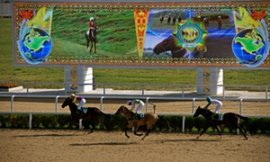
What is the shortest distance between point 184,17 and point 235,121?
755 cm

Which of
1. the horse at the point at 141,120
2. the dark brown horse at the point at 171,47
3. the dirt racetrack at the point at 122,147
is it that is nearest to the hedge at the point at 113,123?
the dirt racetrack at the point at 122,147

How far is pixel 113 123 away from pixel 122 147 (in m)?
2.77

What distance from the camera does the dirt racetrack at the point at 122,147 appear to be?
48.6 ft

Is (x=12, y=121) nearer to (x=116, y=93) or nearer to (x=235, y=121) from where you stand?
(x=235, y=121)

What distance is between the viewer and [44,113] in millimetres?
19719

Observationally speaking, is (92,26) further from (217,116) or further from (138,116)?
(217,116)

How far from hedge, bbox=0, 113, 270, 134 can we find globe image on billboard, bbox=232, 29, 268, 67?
5.76 m

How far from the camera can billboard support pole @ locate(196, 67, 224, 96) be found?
988 inches

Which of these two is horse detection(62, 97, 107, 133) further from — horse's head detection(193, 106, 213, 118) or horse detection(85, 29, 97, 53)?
horse detection(85, 29, 97, 53)

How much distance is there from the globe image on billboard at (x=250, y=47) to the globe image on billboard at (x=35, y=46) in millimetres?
5868

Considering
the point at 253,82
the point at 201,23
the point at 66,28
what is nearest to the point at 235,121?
the point at 201,23

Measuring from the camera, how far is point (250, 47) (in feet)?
78.9

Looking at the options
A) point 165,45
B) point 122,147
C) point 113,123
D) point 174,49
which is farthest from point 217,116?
point 165,45

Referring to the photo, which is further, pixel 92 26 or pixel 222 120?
pixel 92 26
